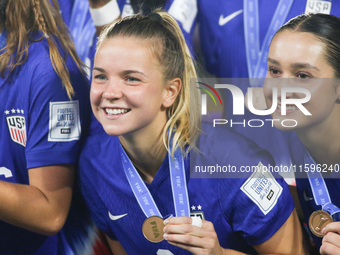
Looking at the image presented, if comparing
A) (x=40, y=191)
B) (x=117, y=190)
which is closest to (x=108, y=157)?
(x=117, y=190)

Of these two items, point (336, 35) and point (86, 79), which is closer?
point (336, 35)

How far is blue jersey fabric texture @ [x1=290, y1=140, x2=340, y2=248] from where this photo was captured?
1.62 meters

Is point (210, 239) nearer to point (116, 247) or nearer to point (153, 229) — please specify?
point (153, 229)

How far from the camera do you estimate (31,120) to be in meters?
1.71

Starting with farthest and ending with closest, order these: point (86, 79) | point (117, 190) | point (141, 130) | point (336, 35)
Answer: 1. point (86, 79)
2. point (117, 190)
3. point (141, 130)
4. point (336, 35)

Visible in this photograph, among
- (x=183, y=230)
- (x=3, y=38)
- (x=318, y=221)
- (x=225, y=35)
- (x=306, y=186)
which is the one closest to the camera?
(x=183, y=230)

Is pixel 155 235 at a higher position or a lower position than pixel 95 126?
lower

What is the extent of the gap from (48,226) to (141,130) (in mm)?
574

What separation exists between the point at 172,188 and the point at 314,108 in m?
0.64

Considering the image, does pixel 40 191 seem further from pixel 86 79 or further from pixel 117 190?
A: pixel 86 79

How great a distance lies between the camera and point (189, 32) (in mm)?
1885

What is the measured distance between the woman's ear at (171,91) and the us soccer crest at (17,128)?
640 millimetres

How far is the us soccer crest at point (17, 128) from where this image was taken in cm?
173

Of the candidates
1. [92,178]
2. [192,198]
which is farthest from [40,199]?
[192,198]
